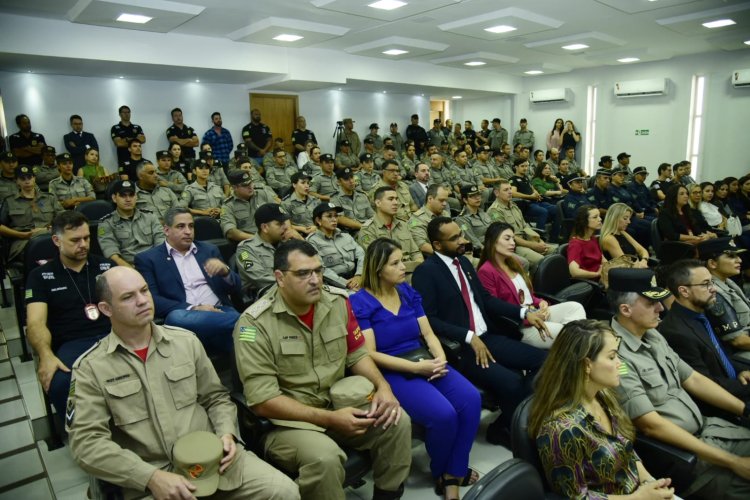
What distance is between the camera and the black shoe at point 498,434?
2578 millimetres

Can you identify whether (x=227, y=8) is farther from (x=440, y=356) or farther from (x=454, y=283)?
(x=440, y=356)

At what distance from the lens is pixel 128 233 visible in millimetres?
4000

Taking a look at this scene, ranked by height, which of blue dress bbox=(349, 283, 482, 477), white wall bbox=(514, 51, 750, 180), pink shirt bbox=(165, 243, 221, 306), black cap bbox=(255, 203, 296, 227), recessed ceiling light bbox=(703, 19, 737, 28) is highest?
recessed ceiling light bbox=(703, 19, 737, 28)

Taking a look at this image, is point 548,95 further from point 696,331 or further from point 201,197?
point 696,331

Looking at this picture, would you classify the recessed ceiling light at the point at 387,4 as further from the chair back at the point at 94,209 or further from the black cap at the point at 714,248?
the black cap at the point at 714,248

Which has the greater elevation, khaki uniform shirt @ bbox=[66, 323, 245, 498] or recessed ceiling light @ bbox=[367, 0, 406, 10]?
recessed ceiling light @ bbox=[367, 0, 406, 10]

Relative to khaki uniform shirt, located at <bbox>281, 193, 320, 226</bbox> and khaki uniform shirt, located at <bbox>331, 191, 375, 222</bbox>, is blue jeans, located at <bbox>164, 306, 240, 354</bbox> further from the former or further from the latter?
khaki uniform shirt, located at <bbox>331, 191, 375, 222</bbox>

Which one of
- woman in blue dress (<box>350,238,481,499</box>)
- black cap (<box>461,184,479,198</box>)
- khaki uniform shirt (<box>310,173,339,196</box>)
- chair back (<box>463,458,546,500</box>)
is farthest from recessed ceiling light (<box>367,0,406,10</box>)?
chair back (<box>463,458,546,500</box>)

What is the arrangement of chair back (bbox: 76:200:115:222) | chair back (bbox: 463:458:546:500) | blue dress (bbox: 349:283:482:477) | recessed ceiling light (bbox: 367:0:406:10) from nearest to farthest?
1. chair back (bbox: 463:458:546:500)
2. blue dress (bbox: 349:283:482:477)
3. chair back (bbox: 76:200:115:222)
4. recessed ceiling light (bbox: 367:0:406:10)

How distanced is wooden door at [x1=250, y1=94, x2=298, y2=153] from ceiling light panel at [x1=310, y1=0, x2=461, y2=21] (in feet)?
14.2

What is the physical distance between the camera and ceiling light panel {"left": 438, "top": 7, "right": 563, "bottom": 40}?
21.4ft

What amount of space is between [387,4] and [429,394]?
5.17 meters

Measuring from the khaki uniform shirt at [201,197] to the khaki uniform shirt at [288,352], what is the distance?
418cm

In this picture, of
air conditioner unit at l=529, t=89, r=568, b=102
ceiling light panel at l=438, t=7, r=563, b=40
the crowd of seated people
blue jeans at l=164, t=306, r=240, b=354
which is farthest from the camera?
air conditioner unit at l=529, t=89, r=568, b=102
